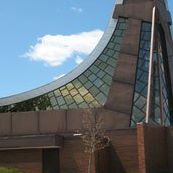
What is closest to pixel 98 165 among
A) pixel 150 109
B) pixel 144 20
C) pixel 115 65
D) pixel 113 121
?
pixel 113 121

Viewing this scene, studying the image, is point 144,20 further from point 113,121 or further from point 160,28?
point 113,121

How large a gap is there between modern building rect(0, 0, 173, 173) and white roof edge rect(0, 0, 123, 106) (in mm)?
66

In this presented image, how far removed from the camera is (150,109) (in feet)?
108

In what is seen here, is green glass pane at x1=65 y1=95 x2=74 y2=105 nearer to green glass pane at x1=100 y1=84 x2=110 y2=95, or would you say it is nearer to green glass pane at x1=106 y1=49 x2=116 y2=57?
green glass pane at x1=100 y1=84 x2=110 y2=95

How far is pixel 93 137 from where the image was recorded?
25922mm

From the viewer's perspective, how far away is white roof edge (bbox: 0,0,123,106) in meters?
36.4

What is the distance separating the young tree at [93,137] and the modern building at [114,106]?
1.39 feet

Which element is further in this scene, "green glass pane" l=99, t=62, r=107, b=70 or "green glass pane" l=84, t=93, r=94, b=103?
"green glass pane" l=99, t=62, r=107, b=70

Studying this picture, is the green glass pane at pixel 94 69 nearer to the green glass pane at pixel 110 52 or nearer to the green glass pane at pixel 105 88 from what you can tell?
the green glass pane at pixel 110 52

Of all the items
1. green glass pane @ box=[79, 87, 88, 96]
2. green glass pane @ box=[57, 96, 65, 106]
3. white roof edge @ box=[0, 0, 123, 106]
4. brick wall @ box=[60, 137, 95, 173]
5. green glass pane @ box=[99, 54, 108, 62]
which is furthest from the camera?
white roof edge @ box=[0, 0, 123, 106]

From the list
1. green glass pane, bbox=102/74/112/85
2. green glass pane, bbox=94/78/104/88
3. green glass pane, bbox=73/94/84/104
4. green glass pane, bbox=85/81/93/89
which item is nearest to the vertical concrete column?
green glass pane, bbox=102/74/112/85

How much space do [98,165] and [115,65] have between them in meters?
9.76

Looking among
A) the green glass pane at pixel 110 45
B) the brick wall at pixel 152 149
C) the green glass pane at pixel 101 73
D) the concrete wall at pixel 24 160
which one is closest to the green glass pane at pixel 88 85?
the green glass pane at pixel 101 73

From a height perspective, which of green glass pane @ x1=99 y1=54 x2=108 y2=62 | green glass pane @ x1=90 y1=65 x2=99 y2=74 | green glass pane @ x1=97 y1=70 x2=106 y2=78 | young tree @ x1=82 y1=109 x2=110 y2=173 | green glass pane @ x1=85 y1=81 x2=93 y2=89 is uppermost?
green glass pane @ x1=99 y1=54 x2=108 y2=62
